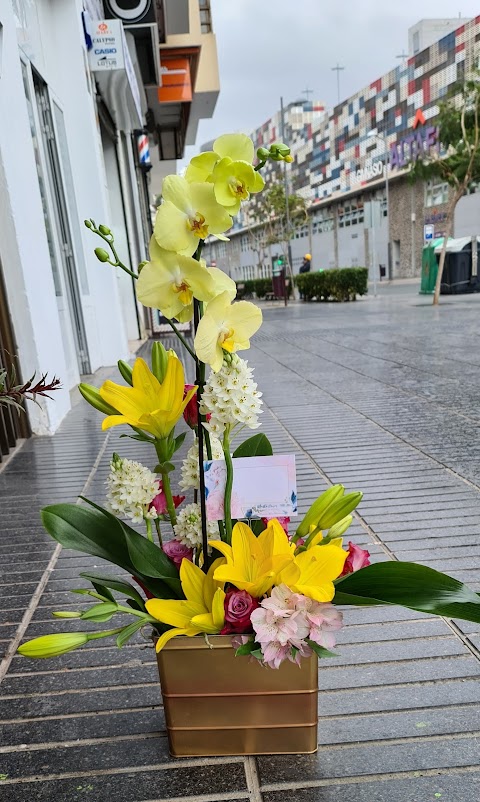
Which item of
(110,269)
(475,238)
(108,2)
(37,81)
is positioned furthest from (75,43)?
(475,238)

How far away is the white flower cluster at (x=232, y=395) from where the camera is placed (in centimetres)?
123

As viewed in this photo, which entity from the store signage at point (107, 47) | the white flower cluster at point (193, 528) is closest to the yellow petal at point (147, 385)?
the white flower cluster at point (193, 528)

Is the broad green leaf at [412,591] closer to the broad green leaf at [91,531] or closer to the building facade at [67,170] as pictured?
Answer: the broad green leaf at [91,531]

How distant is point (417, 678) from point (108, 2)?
11.1 m

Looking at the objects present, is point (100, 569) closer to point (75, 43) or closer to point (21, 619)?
point (21, 619)

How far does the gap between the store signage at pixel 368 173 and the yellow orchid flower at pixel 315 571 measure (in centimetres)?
6896

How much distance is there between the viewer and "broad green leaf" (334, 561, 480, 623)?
1.26 meters

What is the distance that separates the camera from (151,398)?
136 centimetres

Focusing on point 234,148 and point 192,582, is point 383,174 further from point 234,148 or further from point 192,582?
point 192,582

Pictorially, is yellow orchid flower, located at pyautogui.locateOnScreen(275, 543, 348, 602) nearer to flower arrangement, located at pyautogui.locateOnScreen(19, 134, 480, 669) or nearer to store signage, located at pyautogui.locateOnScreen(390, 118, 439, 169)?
flower arrangement, located at pyautogui.locateOnScreen(19, 134, 480, 669)

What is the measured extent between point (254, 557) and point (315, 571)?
12 centimetres

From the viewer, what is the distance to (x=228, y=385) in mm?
1227

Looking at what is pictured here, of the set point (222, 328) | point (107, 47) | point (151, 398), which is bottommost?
point (151, 398)

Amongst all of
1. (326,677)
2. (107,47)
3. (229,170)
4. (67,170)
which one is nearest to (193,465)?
(229,170)
